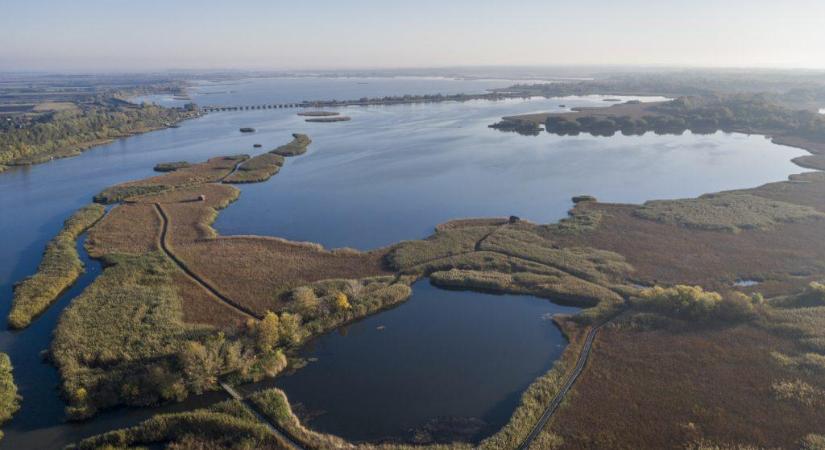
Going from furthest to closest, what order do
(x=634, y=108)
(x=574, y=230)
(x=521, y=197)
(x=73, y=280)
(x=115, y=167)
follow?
(x=634, y=108) → (x=115, y=167) → (x=521, y=197) → (x=574, y=230) → (x=73, y=280)

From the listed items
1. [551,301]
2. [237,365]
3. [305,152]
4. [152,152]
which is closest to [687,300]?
[551,301]

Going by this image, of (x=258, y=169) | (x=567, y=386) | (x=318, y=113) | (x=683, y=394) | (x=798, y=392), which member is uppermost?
(x=318, y=113)

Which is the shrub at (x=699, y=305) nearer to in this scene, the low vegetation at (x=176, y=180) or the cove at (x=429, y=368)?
the cove at (x=429, y=368)

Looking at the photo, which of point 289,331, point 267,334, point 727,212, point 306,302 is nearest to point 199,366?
point 267,334

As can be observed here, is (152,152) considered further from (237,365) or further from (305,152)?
(237,365)

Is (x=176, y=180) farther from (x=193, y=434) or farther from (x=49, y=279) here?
(x=193, y=434)

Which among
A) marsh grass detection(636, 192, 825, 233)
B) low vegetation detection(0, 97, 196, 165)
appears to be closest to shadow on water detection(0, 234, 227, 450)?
marsh grass detection(636, 192, 825, 233)

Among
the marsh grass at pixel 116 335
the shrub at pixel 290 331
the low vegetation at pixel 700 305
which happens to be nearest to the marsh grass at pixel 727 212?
the low vegetation at pixel 700 305
